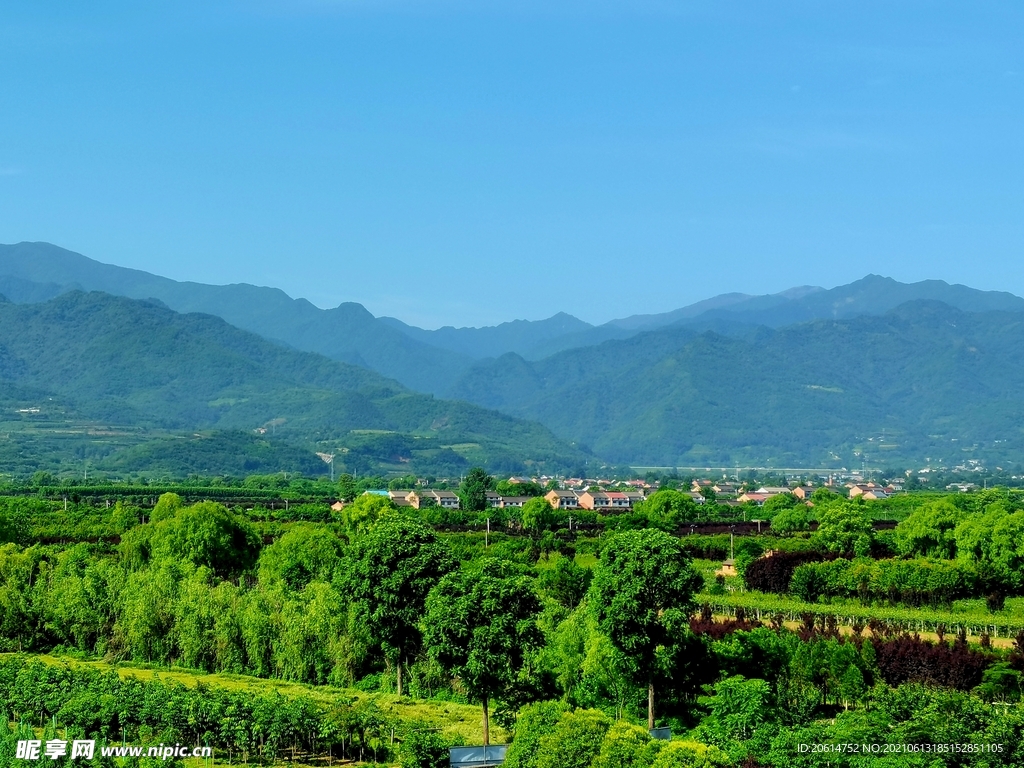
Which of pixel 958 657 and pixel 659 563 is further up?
pixel 659 563

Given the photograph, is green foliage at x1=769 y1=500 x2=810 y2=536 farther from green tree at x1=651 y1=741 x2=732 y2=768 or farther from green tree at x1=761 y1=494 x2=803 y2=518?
green tree at x1=651 y1=741 x2=732 y2=768

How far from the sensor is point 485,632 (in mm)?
26672

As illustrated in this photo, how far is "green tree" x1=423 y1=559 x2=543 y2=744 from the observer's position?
26.5 meters

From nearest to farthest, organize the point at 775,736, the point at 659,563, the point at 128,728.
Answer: the point at 775,736
the point at 128,728
the point at 659,563

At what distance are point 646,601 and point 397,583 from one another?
6948 mm

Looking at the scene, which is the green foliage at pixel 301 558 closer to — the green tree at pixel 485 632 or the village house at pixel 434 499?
the green tree at pixel 485 632

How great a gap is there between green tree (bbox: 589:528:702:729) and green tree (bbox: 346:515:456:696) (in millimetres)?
5070

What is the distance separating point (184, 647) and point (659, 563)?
47.6 ft

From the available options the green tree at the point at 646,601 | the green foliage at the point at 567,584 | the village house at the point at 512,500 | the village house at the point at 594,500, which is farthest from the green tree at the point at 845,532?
the village house at the point at 594,500

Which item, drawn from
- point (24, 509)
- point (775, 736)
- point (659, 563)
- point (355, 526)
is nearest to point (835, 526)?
point (355, 526)

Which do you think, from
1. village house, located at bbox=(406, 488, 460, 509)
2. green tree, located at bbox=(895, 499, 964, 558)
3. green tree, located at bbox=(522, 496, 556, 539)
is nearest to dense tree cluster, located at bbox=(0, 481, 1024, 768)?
green tree, located at bbox=(895, 499, 964, 558)

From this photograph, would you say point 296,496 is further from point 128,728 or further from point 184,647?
point 128,728

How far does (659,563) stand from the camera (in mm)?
27719

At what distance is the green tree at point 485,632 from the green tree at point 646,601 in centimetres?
169
